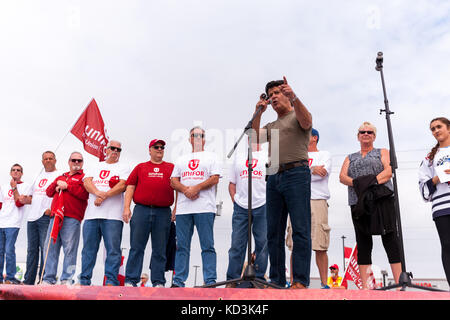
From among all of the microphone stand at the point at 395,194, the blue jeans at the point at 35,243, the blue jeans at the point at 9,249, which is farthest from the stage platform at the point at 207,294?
the blue jeans at the point at 9,249

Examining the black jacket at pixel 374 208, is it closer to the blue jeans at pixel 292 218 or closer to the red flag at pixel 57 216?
the blue jeans at pixel 292 218

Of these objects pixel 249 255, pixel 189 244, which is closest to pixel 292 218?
pixel 249 255

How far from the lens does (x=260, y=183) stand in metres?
5.38

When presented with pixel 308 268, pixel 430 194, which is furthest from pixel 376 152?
pixel 308 268

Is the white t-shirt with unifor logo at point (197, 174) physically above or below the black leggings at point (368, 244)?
above

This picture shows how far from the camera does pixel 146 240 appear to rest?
17.0 feet

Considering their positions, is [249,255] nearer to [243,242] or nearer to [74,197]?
[243,242]

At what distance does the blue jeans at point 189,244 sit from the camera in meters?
4.75

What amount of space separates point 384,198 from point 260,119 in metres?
1.72

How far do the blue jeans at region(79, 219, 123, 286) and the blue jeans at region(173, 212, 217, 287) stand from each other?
876 millimetres

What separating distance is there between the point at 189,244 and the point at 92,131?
4.28 m

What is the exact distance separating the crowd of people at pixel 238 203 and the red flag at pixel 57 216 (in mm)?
20

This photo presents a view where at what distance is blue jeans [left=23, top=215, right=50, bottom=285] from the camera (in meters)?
6.30

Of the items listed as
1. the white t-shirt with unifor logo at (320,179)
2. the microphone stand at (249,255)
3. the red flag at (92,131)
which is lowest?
the microphone stand at (249,255)
